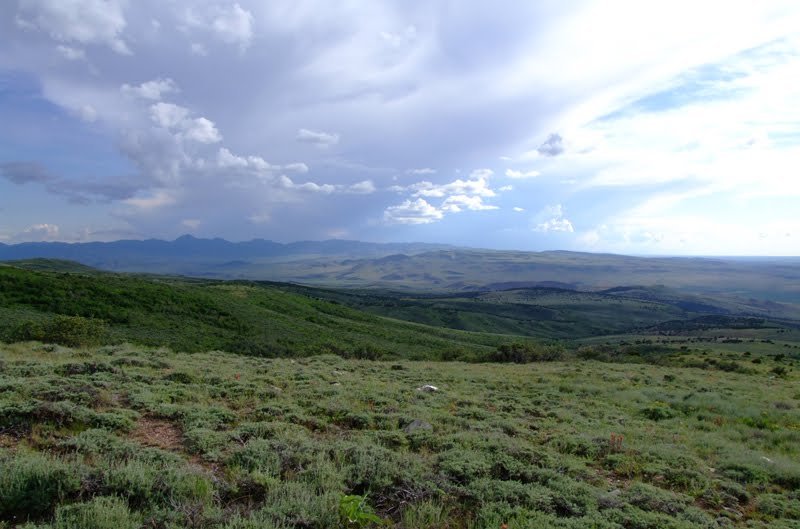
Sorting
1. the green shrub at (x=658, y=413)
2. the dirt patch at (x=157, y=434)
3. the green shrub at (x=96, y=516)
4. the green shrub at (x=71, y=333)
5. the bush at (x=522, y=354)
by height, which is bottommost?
the bush at (x=522, y=354)

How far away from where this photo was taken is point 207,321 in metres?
48.2

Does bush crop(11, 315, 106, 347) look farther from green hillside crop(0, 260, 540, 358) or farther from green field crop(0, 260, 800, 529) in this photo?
green field crop(0, 260, 800, 529)

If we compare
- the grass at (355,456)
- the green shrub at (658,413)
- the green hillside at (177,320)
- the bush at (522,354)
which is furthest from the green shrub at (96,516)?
the bush at (522,354)

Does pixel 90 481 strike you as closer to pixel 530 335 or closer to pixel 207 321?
pixel 207 321

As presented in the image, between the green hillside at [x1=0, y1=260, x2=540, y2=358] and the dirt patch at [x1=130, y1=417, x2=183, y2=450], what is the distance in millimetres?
21299

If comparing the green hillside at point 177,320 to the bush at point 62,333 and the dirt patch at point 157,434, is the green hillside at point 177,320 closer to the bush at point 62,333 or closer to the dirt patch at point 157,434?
the bush at point 62,333

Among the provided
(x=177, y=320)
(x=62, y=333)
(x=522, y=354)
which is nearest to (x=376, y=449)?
(x=62, y=333)

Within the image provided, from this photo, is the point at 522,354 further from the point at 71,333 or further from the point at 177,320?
the point at 177,320

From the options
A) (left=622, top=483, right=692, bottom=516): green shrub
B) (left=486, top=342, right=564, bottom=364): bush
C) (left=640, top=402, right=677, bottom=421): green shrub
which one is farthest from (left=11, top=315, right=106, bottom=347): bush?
(left=486, top=342, right=564, bottom=364): bush

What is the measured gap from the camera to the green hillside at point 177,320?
112 ft

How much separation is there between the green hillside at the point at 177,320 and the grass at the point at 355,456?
20.5 metres

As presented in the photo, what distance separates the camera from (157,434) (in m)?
8.38

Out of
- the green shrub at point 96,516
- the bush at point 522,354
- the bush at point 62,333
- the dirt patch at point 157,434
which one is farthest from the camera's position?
the bush at point 522,354

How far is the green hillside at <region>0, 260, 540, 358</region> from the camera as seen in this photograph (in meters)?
34.2
